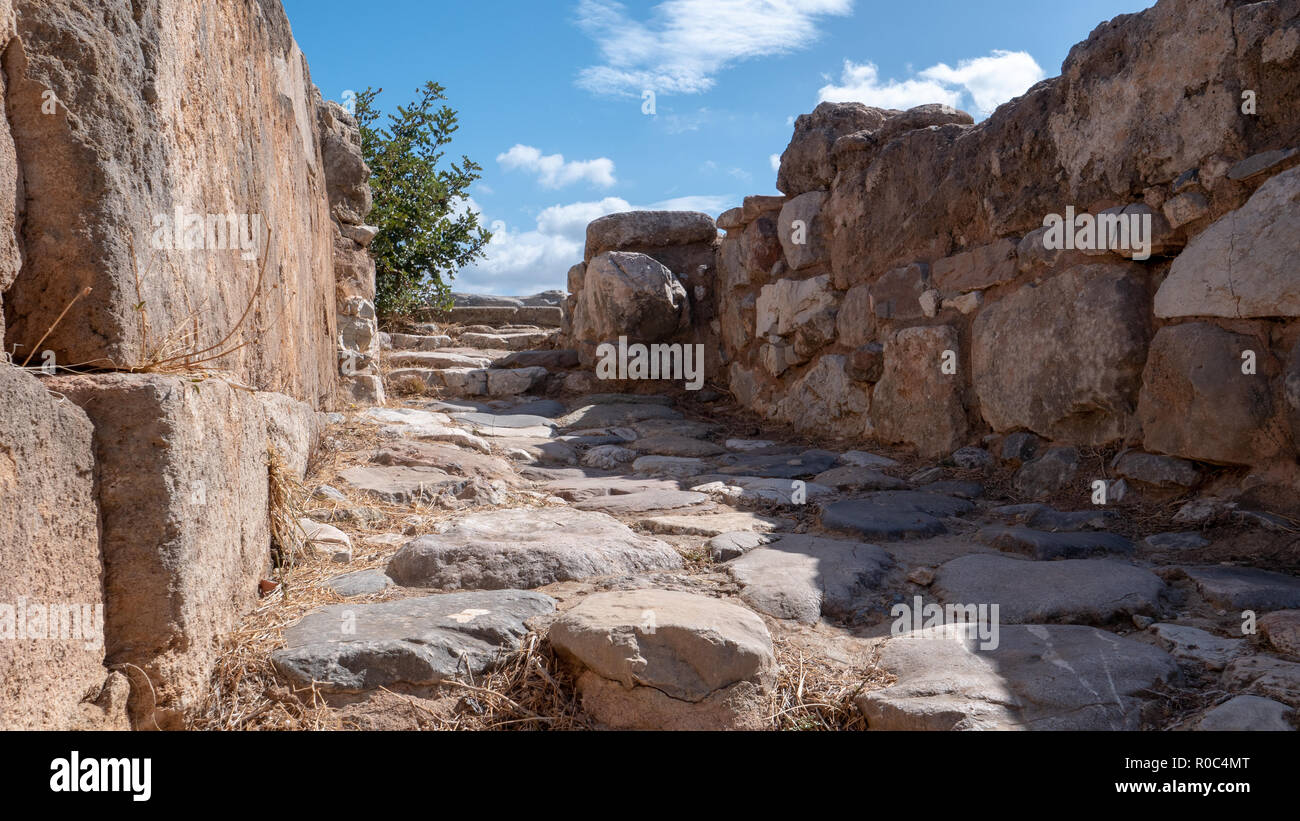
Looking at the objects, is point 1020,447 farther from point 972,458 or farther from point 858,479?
point 858,479

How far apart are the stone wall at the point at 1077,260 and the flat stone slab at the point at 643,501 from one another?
1.17 metres

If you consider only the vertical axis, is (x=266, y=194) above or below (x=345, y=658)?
above

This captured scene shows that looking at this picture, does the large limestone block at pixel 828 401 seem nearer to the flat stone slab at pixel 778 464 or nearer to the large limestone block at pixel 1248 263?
the flat stone slab at pixel 778 464

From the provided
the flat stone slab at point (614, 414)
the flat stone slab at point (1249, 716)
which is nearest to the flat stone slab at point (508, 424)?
the flat stone slab at point (614, 414)

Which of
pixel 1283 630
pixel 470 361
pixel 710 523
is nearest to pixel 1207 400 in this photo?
pixel 1283 630

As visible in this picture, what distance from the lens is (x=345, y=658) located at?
5.47 feet

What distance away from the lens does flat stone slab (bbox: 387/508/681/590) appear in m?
2.20

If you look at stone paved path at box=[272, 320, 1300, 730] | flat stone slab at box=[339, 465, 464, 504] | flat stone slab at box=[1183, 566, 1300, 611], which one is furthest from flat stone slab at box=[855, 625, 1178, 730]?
flat stone slab at box=[339, 465, 464, 504]

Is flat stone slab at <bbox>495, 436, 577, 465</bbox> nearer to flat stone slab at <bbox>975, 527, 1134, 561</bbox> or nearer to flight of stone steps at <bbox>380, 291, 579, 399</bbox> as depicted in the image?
flight of stone steps at <bbox>380, 291, 579, 399</bbox>
